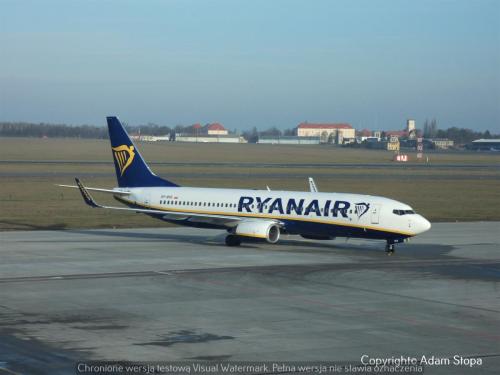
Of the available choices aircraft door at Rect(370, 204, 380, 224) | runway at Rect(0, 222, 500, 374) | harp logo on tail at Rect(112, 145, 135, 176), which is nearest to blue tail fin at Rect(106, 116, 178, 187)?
harp logo on tail at Rect(112, 145, 135, 176)

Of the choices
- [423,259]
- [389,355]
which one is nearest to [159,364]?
[389,355]

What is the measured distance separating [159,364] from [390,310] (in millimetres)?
10047

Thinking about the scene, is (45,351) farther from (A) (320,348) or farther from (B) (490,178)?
(B) (490,178)

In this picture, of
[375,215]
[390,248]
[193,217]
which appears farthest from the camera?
[193,217]

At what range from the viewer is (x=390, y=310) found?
2720 cm

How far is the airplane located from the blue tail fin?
0.06 metres

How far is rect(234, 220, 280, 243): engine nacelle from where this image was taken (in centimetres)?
4269

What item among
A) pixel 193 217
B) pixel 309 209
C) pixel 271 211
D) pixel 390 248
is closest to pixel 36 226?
pixel 193 217

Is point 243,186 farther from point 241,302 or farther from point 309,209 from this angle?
point 241,302

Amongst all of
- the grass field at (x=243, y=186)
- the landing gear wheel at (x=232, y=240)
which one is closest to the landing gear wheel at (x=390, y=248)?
the landing gear wheel at (x=232, y=240)

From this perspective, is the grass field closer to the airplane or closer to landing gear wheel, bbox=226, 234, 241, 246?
the airplane

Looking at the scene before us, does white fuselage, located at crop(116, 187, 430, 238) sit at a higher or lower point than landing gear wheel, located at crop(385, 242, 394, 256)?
higher

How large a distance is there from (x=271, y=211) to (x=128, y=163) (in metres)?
10.7

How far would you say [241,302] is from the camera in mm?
28234
